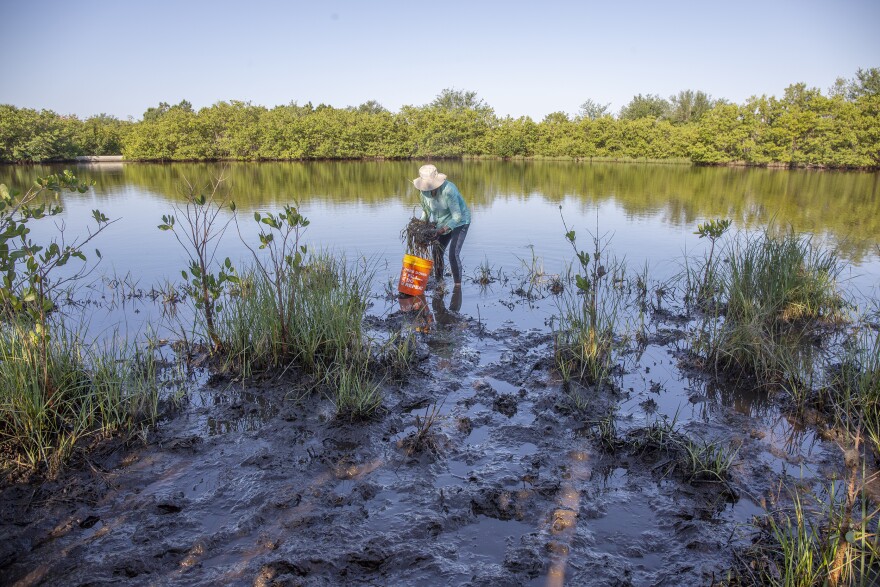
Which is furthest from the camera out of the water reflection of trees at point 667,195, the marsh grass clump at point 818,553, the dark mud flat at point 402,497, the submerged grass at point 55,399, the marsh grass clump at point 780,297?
the water reflection of trees at point 667,195

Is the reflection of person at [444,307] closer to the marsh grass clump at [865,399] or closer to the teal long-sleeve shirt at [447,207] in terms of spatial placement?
the teal long-sleeve shirt at [447,207]

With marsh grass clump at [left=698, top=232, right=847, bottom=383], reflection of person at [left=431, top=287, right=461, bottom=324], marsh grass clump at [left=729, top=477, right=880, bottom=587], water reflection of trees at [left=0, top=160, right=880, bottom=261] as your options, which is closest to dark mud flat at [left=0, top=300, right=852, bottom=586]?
marsh grass clump at [left=729, top=477, right=880, bottom=587]

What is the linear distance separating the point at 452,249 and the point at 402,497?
523 centimetres

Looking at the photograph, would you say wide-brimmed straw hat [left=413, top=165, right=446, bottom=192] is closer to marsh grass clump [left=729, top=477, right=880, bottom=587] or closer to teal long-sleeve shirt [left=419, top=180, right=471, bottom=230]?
teal long-sleeve shirt [left=419, top=180, right=471, bottom=230]

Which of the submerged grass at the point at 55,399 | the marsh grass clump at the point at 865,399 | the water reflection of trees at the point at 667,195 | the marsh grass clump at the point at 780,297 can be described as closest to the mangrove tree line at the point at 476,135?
the water reflection of trees at the point at 667,195

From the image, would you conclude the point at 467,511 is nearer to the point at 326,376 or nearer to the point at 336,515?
the point at 336,515

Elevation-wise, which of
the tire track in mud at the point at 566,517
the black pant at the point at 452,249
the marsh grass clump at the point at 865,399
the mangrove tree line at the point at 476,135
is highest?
the mangrove tree line at the point at 476,135

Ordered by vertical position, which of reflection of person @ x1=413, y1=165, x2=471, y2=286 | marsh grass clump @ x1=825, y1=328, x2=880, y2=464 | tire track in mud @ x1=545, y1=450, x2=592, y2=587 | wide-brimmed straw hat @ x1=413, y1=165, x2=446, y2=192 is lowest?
tire track in mud @ x1=545, y1=450, x2=592, y2=587

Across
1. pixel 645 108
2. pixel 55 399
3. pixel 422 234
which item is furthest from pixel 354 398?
pixel 645 108

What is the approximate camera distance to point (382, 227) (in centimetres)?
1348

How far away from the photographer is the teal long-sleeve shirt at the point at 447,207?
→ 7.71 metres

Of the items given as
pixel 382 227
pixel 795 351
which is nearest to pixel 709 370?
pixel 795 351

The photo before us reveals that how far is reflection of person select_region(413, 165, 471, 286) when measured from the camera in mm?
7574

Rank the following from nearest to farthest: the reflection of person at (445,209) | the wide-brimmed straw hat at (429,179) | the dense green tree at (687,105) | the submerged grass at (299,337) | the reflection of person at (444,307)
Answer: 1. the submerged grass at (299,337)
2. the reflection of person at (444,307)
3. the wide-brimmed straw hat at (429,179)
4. the reflection of person at (445,209)
5. the dense green tree at (687,105)
